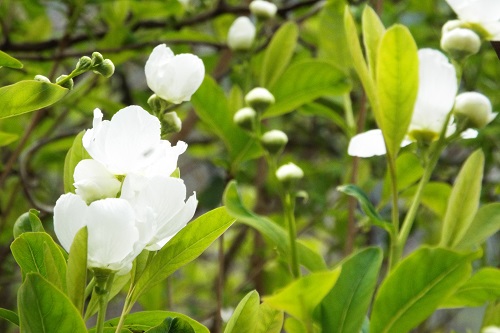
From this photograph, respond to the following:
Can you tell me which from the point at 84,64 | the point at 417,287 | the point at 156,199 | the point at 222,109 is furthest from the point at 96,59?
the point at 222,109

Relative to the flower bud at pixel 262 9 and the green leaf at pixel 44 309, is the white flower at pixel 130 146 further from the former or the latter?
the flower bud at pixel 262 9

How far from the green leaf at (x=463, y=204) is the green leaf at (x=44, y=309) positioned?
0.77 feet

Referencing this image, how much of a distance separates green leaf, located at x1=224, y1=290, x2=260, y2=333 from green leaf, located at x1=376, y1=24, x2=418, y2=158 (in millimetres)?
131

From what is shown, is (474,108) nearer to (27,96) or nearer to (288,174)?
(288,174)

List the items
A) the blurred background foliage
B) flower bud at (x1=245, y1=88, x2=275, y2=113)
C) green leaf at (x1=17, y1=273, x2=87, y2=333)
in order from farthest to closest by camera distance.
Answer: the blurred background foliage, flower bud at (x1=245, y1=88, x2=275, y2=113), green leaf at (x1=17, y1=273, x2=87, y2=333)

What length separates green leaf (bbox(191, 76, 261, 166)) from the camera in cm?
86

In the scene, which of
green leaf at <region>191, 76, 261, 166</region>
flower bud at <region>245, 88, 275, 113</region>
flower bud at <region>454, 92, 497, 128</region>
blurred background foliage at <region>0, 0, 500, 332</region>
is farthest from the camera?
blurred background foliage at <region>0, 0, 500, 332</region>

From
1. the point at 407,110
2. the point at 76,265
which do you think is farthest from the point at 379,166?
the point at 76,265

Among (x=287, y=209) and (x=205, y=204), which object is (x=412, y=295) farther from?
(x=205, y=204)

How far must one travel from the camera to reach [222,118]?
0.88 meters

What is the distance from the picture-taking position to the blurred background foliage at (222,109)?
0.96 m

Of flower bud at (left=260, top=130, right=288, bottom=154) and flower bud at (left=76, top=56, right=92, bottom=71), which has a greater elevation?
flower bud at (left=76, top=56, right=92, bottom=71)

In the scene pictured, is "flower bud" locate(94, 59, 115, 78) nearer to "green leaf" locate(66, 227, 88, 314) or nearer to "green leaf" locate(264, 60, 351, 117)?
"green leaf" locate(66, 227, 88, 314)

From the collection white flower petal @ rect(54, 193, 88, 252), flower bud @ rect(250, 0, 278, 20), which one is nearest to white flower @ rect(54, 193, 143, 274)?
white flower petal @ rect(54, 193, 88, 252)
